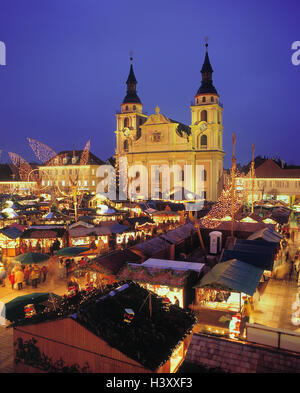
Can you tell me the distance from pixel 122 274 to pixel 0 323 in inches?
147

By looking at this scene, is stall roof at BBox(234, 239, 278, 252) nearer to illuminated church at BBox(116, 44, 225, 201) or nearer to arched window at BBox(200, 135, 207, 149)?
illuminated church at BBox(116, 44, 225, 201)

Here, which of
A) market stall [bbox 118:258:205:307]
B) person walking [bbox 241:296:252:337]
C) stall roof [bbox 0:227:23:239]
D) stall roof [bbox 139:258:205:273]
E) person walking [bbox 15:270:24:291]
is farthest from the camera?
stall roof [bbox 0:227:23:239]

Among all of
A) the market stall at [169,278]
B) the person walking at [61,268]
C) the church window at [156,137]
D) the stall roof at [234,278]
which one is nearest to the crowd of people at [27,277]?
the person walking at [61,268]

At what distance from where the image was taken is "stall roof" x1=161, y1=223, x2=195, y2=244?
1479 centimetres

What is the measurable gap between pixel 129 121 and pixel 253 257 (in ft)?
159

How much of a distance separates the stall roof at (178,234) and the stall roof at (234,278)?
4.51 m

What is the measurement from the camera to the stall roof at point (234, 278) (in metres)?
8.82

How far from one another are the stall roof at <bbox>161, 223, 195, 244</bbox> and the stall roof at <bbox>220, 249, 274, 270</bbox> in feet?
9.72

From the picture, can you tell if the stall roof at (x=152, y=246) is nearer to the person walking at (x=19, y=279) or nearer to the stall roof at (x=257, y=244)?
the stall roof at (x=257, y=244)

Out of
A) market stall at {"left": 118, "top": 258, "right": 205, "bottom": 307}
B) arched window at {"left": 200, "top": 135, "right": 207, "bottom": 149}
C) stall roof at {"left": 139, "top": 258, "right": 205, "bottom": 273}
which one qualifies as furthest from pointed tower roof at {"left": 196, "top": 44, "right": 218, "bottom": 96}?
market stall at {"left": 118, "top": 258, "right": 205, "bottom": 307}

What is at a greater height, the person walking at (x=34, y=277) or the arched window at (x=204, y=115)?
the arched window at (x=204, y=115)

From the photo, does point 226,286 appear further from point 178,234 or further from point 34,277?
point 34,277

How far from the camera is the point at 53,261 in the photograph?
17062mm
